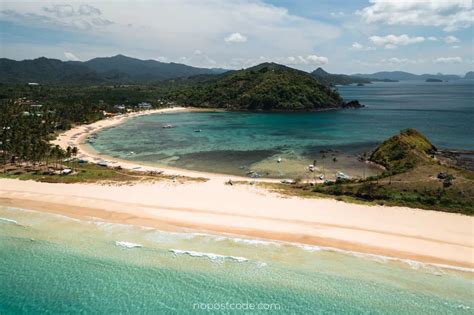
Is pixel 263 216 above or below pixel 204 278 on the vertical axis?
above

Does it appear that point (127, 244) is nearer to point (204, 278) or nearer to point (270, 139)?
point (204, 278)

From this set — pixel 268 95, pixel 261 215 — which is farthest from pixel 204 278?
pixel 268 95

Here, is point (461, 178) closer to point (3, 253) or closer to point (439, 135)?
point (3, 253)

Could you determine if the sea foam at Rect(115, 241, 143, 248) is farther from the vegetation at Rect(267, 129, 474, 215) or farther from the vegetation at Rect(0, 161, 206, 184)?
the vegetation at Rect(267, 129, 474, 215)

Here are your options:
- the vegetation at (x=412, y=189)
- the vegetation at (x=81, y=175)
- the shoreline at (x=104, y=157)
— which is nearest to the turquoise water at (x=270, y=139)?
the shoreline at (x=104, y=157)

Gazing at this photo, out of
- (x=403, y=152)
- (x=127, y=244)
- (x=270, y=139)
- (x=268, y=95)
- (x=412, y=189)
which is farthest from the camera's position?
(x=268, y=95)

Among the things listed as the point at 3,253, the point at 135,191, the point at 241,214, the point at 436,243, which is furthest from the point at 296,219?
the point at 3,253

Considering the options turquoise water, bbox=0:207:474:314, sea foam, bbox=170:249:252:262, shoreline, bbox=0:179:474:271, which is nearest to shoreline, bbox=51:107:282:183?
shoreline, bbox=0:179:474:271
